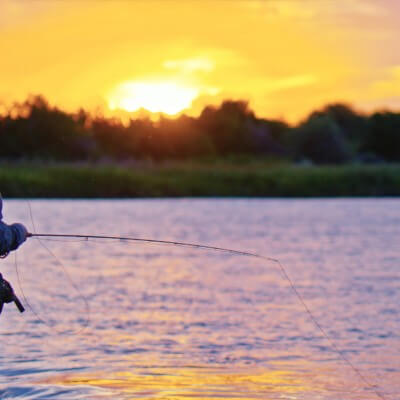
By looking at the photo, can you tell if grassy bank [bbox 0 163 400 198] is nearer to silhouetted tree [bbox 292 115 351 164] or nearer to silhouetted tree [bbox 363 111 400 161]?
silhouetted tree [bbox 363 111 400 161]

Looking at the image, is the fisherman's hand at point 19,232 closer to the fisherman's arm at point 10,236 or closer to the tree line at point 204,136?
the fisherman's arm at point 10,236

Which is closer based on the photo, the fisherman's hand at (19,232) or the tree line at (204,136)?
the fisherman's hand at (19,232)

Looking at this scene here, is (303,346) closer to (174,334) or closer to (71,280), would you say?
(174,334)

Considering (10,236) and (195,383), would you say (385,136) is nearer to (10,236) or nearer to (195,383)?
(195,383)

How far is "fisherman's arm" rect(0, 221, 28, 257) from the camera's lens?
661cm

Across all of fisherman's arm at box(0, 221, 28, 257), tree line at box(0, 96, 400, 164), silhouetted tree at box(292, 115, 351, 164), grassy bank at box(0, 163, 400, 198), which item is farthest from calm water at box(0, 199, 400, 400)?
silhouetted tree at box(292, 115, 351, 164)

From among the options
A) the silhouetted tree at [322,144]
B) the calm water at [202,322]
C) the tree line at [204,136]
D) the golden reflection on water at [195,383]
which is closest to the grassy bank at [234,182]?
the tree line at [204,136]

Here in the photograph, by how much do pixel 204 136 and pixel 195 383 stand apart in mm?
41703

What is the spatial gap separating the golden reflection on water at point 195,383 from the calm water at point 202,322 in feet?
0.04

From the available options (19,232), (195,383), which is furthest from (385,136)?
(19,232)

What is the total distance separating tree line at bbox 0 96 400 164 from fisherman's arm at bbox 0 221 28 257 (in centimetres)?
3210

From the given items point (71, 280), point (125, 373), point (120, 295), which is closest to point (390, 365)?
point (125, 373)

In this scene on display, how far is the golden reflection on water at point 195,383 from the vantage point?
814 centimetres

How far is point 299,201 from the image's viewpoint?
43750 mm
